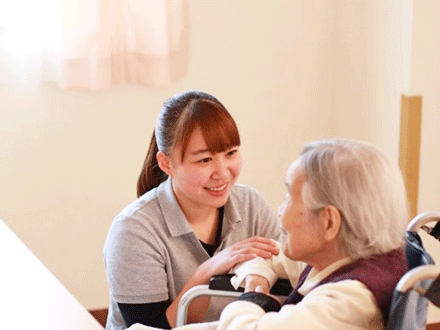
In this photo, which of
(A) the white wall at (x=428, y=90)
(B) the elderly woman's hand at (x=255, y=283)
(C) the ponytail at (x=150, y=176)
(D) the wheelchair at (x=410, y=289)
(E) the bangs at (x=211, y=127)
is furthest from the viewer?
(A) the white wall at (x=428, y=90)

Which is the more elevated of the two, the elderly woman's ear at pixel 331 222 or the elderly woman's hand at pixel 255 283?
the elderly woman's ear at pixel 331 222

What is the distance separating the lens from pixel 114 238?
2252 mm

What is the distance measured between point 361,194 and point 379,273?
5.4 inches

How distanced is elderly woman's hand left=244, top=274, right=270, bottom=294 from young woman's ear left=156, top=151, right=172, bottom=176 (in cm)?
44

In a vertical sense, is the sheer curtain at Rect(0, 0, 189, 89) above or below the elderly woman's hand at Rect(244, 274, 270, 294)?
above

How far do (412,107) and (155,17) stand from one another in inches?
36.8

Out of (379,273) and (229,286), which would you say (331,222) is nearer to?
(379,273)

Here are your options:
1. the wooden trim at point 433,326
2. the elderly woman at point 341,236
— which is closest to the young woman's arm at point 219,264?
the elderly woman at point 341,236

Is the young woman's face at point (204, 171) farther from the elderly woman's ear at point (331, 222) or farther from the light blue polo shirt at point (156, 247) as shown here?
the elderly woman's ear at point (331, 222)

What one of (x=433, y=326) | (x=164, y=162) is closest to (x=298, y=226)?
(x=164, y=162)

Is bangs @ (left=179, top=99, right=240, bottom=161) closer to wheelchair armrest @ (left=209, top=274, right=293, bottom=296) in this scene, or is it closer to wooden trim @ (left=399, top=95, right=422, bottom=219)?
wheelchair armrest @ (left=209, top=274, right=293, bottom=296)

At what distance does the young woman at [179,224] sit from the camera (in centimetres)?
221

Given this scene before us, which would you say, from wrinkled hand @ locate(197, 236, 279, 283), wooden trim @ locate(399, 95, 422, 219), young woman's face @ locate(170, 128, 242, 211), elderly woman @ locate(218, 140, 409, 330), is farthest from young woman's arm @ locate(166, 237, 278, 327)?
wooden trim @ locate(399, 95, 422, 219)

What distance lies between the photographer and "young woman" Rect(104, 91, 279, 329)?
7.24 feet
